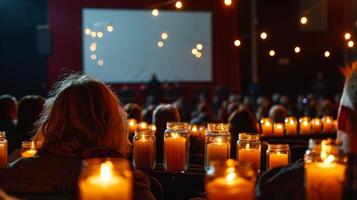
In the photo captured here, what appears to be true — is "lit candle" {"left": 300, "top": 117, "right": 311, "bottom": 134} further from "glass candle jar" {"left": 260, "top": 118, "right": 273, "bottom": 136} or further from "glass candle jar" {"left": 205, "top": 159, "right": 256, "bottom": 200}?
"glass candle jar" {"left": 205, "top": 159, "right": 256, "bottom": 200}

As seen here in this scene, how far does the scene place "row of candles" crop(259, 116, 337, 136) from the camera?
5.06m

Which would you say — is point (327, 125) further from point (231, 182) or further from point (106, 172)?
point (106, 172)

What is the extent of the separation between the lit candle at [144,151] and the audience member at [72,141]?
562 millimetres

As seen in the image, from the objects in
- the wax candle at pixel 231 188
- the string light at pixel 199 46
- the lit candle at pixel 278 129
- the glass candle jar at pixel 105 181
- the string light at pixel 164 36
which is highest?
the string light at pixel 164 36

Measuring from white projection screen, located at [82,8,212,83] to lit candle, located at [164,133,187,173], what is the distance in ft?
40.5

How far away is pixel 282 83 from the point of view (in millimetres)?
16797

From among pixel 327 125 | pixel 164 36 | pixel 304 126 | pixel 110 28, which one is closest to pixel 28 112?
pixel 304 126

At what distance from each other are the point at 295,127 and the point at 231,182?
3.84 meters

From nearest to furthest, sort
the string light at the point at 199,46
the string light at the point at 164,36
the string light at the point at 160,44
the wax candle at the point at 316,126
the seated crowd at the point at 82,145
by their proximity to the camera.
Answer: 1. the seated crowd at the point at 82,145
2. the wax candle at the point at 316,126
3. the string light at the point at 164,36
4. the string light at the point at 199,46
5. the string light at the point at 160,44

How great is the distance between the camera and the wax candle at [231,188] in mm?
1429

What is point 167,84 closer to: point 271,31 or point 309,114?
point 271,31

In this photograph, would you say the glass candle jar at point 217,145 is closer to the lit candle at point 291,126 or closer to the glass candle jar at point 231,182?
the glass candle jar at point 231,182

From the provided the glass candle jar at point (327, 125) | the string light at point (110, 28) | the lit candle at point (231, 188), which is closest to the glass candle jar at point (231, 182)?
the lit candle at point (231, 188)

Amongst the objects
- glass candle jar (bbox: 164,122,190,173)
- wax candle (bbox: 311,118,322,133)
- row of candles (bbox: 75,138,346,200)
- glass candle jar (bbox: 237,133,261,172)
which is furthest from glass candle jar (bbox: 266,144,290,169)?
wax candle (bbox: 311,118,322,133)
